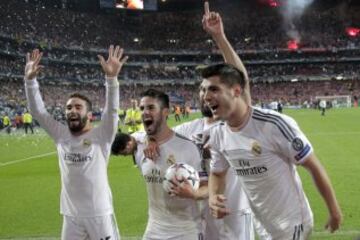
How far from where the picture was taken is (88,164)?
4.96 m

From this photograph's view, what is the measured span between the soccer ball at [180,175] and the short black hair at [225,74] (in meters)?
0.85

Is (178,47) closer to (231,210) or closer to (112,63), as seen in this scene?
(112,63)

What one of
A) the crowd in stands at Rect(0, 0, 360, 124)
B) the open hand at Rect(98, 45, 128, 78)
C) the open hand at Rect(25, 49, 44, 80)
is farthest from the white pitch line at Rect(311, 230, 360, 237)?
the crowd in stands at Rect(0, 0, 360, 124)

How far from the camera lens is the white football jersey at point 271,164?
3.45m

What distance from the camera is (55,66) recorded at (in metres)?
63.2

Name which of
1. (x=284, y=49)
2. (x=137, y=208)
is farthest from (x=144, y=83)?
(x=137, y=208)

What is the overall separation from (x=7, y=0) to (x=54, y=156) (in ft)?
139

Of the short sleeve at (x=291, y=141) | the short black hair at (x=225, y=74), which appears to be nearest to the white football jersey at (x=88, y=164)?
the short black hair at (x=225, y=74)

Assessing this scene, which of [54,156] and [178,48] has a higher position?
[178,48]

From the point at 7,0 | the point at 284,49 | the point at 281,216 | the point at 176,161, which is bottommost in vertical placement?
the point at 281,216

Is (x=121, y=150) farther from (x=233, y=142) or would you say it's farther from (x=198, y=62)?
(x=198, y=62)

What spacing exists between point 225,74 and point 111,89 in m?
1.80

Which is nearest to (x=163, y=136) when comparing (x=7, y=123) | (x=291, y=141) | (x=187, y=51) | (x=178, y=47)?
(x=291, y=141)

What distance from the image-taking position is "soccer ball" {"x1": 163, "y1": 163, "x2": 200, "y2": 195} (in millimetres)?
3932
